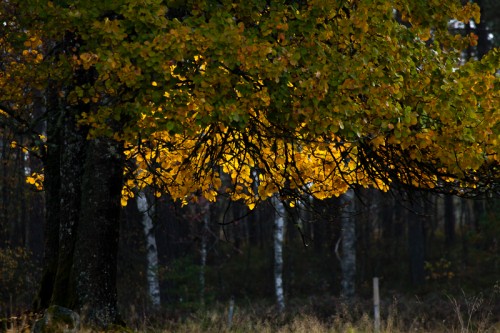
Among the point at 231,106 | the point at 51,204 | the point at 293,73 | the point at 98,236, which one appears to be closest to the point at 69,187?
the point at 51,204

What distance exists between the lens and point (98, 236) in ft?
35.0

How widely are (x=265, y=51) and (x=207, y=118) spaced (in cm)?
99

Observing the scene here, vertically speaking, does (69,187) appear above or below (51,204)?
above

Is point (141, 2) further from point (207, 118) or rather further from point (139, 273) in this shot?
point (139, 273)

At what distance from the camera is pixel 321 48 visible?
8.74 metres

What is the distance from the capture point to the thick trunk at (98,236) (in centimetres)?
1062

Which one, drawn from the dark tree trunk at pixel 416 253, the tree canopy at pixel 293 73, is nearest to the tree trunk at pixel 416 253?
the dark tree trunk at pixel 416 253

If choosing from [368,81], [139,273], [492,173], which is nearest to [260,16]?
[368,81]

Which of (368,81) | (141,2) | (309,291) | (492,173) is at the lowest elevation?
A: (309,291)

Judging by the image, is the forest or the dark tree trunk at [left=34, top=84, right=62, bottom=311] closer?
the forest

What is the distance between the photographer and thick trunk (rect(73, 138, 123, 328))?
34.8 ft

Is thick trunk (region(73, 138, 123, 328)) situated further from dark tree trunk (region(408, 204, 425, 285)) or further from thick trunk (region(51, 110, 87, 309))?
dark tree trunk (region(408, 204, 425, 285))

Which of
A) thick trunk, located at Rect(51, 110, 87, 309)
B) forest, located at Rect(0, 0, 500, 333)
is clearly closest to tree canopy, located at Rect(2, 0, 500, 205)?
forest, located at Rect(0, 0, 500, 333)

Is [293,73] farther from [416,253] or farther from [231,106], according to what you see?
[416,253]
